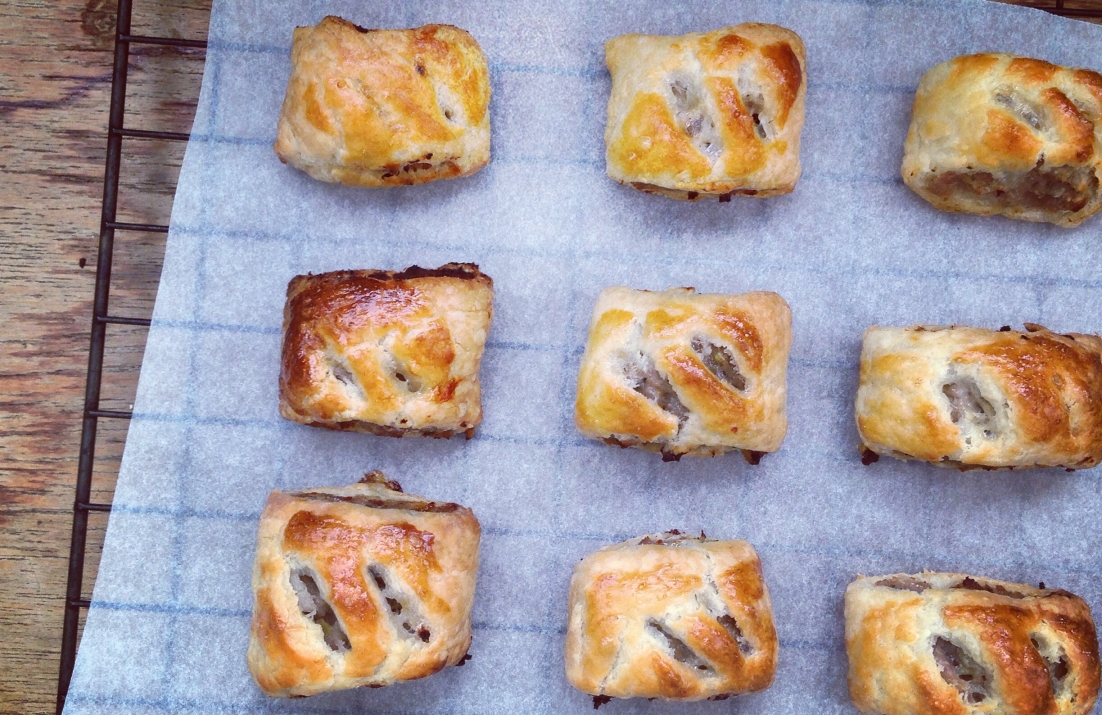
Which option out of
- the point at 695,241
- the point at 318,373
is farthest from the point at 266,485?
the point at 695,241

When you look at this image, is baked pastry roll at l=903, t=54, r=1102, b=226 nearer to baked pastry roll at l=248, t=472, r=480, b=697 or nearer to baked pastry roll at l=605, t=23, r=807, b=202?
baked pastry roll at l=605, t=23, r=807, b=202

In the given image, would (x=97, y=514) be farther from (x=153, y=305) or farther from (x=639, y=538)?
(x=639, y=538)

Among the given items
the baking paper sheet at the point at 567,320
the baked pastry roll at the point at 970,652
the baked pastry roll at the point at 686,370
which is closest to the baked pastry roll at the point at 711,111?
the baking paper sheet at the point at 567,320

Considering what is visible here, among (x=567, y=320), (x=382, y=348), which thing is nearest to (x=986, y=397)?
(x=567, y=320)

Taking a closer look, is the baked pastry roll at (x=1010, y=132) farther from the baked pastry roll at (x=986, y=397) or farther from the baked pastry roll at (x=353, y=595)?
the baked pastry roll at (x=353, y=595)

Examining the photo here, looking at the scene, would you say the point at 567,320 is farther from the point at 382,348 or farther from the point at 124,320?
the point at 124,320
